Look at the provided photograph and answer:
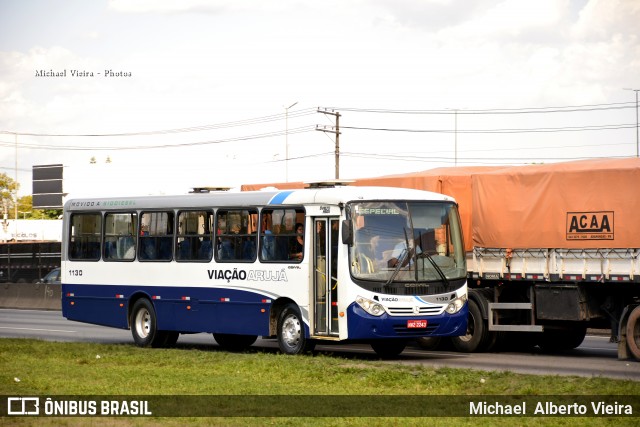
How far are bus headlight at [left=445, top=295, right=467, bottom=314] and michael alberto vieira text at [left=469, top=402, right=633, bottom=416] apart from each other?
7.30m

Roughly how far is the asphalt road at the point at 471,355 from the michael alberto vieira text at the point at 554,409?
3.45 metres

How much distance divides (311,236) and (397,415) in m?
8.74

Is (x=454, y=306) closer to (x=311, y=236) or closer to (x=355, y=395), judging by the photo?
(x=311, y=236)

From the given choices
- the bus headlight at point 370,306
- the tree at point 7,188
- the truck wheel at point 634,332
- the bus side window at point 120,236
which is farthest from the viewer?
the tree at point 7,188

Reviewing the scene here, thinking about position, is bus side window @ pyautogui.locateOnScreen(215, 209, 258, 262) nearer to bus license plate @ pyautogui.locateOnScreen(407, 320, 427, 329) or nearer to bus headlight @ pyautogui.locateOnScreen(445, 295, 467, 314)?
bus license plate @ pyautogui.locateOnScreen(407, 320, 427, 329)

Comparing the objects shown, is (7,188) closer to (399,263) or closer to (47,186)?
(47,186)

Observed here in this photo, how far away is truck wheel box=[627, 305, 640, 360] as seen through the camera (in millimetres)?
20453

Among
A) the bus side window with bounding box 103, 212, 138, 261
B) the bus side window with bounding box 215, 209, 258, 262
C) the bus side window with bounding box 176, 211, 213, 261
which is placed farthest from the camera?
the bus side window with bounding box 103, 212, 138, 261

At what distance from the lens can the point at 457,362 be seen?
20969 millimetres

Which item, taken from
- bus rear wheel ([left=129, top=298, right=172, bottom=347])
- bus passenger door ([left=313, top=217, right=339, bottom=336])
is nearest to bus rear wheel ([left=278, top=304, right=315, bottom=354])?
bus passenger door ([left=313, top=217, right=339, bottom=336])

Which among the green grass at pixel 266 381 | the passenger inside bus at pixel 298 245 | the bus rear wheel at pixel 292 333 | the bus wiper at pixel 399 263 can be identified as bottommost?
the green grass at pixel 266 381

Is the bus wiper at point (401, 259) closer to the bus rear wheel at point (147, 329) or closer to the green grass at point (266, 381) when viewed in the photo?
the green grass at point (266, 381)

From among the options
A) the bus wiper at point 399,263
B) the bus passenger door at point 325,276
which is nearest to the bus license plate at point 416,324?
the bus wiper at point 399,263

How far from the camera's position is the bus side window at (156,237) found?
24.8 meters
